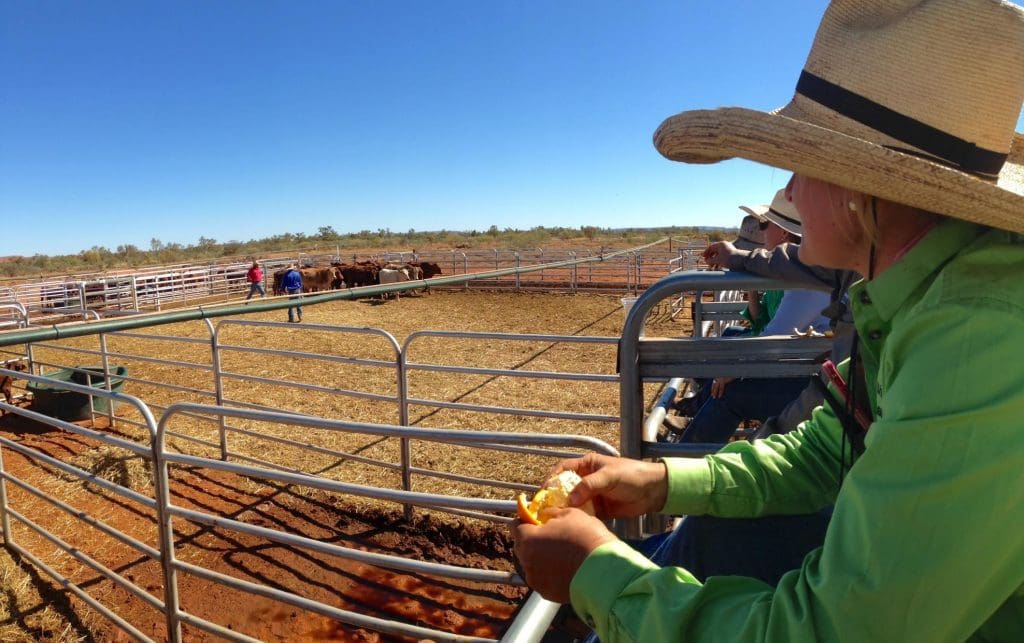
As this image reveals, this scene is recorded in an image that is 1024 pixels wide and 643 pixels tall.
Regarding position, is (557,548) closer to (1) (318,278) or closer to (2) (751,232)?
(2) (751,232)

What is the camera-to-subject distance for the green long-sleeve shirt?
0.60 meters

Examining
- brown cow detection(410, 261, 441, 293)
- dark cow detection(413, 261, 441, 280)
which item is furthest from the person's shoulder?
dark cow detection(413, 261, 441, 280)

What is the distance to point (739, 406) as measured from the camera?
98.9 inches

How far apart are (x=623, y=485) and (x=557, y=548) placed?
Result: 1.05 feet

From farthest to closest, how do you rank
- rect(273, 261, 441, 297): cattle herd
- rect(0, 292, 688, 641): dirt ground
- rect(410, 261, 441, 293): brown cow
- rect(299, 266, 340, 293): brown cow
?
1. rect(410, 261, 441, 293): brown cow
2. rect(299, 266, 340, 293): brown cow
3. rect(273, 261, 441, 297): cattle herd
4. rect(0, 292, 688, 641): dirt ground

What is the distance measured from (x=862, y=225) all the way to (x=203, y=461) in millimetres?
2348

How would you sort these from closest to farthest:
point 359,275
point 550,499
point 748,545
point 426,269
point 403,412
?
1. point 550,499
2. point 748,545
3. point 403,412
4. point 359,275
5. point 426,269

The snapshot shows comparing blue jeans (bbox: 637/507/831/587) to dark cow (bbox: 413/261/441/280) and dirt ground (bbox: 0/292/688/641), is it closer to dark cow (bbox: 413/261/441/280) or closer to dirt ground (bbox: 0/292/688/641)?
dirt ground (bbox: 0/292/688/641)

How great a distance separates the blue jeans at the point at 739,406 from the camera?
2473 mm

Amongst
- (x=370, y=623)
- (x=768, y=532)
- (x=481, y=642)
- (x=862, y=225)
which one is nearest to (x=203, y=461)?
(x=370, y=623)

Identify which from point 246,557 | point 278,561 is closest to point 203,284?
point 246,557

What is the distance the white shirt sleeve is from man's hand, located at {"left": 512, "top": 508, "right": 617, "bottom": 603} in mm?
1803

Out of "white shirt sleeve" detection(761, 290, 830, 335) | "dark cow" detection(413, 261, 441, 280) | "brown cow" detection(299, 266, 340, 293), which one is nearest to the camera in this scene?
"white shirt sleeve" detection(761, 290, 830, 335)

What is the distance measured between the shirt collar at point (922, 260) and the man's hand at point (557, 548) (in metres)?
0.52
